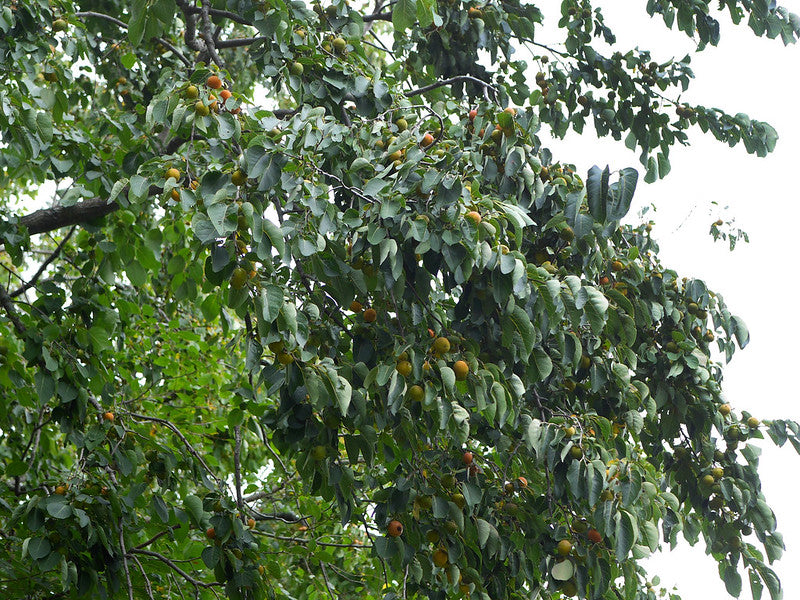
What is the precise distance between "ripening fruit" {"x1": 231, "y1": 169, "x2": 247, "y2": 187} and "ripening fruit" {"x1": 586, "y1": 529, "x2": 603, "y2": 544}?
1.25 meters

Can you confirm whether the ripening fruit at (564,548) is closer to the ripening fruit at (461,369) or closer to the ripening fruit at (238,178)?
the ripening fruit at (461,369)

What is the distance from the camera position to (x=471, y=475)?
2406 millimetres

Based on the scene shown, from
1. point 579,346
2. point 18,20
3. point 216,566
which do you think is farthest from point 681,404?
point 18,20

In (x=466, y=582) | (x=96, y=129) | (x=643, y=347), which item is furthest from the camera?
(x=96, y=129)

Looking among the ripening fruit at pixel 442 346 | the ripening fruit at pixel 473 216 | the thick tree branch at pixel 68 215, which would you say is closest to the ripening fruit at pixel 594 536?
the ripening fruit at pixel 442 346

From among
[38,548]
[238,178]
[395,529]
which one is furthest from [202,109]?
[38,548]

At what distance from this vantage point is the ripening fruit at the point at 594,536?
2.34 metres

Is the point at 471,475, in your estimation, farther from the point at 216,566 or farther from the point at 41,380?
the point at 41,380

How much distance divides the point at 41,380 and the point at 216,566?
0.78 meters

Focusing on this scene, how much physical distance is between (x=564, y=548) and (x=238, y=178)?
4.05ft

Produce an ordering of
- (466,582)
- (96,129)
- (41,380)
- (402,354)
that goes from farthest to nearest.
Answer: (96,129)
(41,380)
(466,582)
(402,354)

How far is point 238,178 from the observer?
2.10 metres

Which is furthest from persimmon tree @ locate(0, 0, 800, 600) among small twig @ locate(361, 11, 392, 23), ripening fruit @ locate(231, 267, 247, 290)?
small twig @ locate(361, 11, 392, 23)

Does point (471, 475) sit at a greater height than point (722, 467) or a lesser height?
lesser
